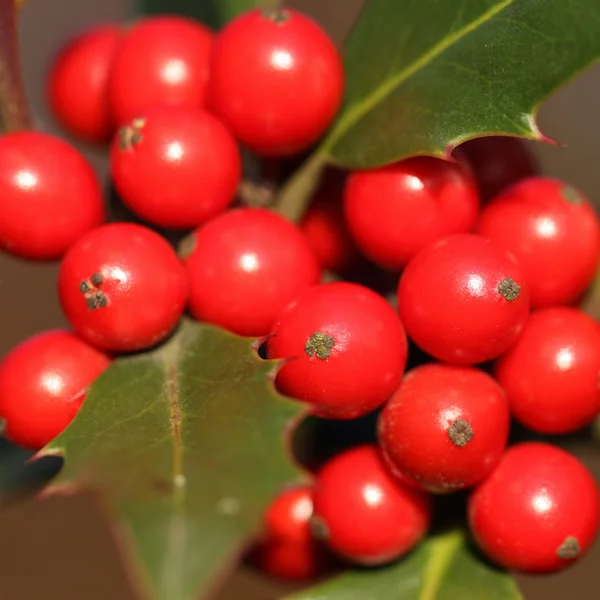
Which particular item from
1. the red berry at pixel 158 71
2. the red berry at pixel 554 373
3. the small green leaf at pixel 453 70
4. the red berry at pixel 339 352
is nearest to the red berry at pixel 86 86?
the red berry at pixel 158 71

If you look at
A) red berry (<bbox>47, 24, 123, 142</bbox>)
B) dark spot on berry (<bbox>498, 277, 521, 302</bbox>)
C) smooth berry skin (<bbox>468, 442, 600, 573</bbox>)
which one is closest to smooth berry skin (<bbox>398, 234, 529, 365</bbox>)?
dark spot on berry (<bbox>498, 277, 521, 302</bbox>)

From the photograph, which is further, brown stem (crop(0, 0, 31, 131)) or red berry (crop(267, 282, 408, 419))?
brown stem (crop(0, 0, 31, 131))

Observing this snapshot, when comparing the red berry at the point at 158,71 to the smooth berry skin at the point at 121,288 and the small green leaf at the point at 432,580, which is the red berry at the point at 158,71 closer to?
the smooth berry skin at the point at 121,288

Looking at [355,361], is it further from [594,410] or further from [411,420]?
[594,410]

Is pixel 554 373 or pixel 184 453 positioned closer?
pixel 184 453

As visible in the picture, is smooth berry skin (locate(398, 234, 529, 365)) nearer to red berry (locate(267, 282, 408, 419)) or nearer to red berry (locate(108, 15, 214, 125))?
red berry (locate(267, 282, 408, 419))

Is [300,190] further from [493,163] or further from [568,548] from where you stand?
[568,548]

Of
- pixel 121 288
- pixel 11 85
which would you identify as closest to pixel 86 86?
pixel 11 85
